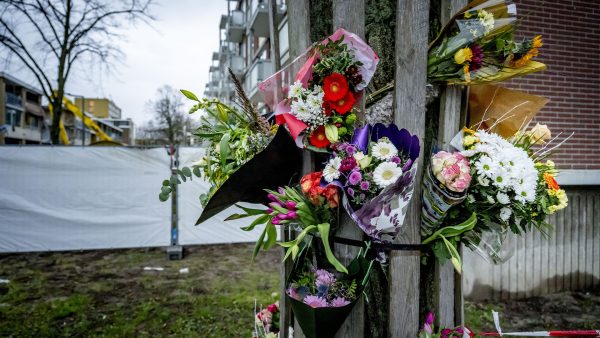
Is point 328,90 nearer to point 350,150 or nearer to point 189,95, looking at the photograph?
point 350,150

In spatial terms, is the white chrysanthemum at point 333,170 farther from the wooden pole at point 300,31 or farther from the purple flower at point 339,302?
the purple flower at point 339,302

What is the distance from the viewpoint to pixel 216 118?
1602mm

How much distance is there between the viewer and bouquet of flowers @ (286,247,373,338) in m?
1.23

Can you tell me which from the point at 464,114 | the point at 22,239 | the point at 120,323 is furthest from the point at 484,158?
the point at 22,239

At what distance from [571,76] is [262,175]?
597 centimetres

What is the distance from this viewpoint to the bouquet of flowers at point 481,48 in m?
1.27

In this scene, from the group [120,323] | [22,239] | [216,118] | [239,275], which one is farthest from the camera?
[22,239]

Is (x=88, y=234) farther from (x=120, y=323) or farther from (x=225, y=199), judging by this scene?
(x=225, y=199)

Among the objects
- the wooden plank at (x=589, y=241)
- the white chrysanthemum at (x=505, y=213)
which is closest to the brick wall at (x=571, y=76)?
the wooden plank at (x=589, y=241)

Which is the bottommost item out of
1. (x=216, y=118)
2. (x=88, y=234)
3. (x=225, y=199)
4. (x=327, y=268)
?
(x=88, y=234)

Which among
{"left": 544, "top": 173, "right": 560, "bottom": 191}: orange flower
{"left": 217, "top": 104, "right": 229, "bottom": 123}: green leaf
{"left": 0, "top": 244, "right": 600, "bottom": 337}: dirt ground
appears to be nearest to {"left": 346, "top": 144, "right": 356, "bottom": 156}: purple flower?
{"left": 217, "top": 104, "right": 229, "bottom": 123}: green leaf

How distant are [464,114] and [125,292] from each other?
212 inches

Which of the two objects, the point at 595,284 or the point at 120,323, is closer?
the point at 120,323

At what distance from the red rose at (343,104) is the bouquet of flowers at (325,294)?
0.47 meters
